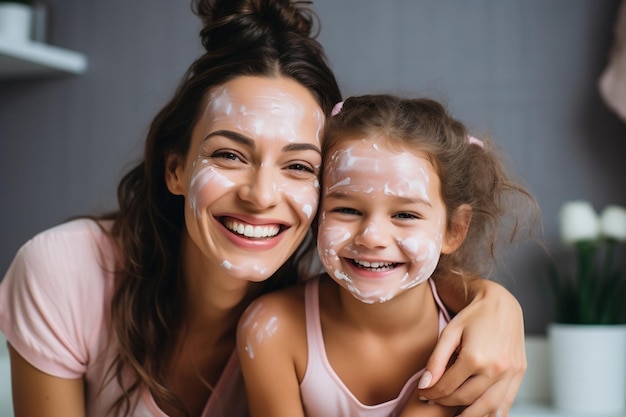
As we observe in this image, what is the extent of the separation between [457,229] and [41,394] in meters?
0.64

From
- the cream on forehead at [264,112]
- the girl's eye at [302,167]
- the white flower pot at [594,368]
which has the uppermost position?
the cream on forehead at [264,112]

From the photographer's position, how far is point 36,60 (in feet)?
6.21

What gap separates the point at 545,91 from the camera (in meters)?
1.68

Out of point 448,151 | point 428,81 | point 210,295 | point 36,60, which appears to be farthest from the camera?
point 36,60

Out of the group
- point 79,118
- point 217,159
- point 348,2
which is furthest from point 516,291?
point 79,118

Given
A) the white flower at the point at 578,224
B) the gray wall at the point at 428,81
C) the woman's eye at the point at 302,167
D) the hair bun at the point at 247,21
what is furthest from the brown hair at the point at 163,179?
the white flower at the point at 578,224

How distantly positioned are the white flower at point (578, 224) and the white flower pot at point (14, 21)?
1373mm

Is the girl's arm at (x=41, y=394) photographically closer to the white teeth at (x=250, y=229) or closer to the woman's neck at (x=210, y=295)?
the woman's neck at (x=210, y=295)

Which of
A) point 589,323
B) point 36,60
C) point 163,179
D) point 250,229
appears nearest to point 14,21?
point 36,60

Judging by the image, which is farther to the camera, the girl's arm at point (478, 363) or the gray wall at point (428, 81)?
the gray wall at point (428, 81)

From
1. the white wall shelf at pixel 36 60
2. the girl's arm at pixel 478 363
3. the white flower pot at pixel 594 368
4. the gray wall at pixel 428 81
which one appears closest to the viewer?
the girl's arm at pixel 478 363

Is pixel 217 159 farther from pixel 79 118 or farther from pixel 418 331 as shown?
pixel 79 118

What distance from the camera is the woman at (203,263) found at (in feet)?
3.31

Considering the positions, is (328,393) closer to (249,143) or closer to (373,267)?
(373,267)
